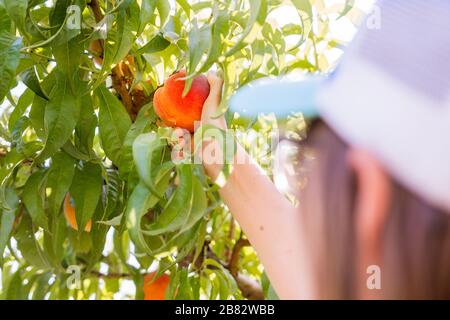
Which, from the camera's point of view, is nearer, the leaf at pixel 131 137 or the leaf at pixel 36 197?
the leaf at pixel 131 137

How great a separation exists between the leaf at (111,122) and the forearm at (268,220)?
221mm

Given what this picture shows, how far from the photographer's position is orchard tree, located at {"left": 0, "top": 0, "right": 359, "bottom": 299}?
68cm

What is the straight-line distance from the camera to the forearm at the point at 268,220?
21.0 inches

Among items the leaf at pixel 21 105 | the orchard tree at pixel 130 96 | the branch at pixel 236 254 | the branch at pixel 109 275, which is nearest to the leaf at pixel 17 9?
the orchard tree at pixel 130 96

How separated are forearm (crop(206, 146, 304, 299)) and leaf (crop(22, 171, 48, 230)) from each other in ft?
1.03

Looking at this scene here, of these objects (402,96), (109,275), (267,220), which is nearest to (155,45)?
(267,220)

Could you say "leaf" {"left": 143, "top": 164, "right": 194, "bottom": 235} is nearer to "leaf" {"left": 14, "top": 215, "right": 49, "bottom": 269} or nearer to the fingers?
the fingers

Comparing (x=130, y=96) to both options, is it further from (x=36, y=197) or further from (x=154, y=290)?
(x=154, y=290)

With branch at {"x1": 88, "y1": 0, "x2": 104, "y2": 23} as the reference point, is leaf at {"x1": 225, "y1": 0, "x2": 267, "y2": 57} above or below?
above

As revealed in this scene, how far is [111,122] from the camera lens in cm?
86

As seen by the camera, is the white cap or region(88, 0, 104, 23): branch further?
region(88, 0, 104, 23): branch

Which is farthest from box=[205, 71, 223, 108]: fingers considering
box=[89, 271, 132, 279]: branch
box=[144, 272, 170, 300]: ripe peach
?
box=[89, 271, 132, 279]: branch

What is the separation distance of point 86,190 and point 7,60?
208mm

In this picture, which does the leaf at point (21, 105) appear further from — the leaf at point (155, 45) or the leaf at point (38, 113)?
the leaf at point (155, 45)
